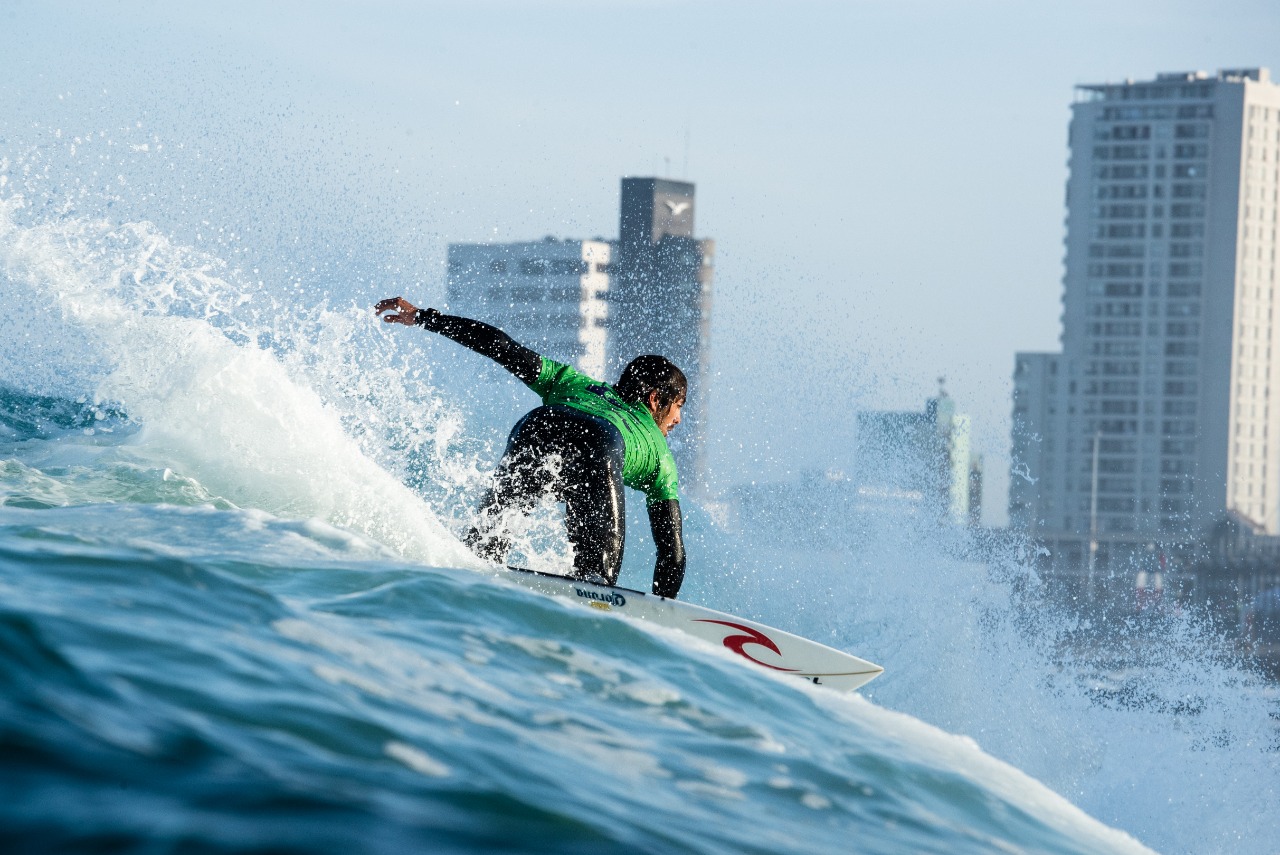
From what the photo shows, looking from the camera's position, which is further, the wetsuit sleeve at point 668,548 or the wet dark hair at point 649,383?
the wet dark hair at point 649,383

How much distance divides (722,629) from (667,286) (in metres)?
85.2

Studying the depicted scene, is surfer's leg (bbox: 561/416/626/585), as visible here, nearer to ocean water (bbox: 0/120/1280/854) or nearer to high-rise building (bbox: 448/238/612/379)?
ocean water (bbox: 0/120/1280/854)

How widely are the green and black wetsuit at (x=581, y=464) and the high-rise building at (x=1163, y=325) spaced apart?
89447 mm

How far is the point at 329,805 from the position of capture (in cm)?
295

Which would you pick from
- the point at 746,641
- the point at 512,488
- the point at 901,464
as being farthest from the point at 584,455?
the point at 901,464

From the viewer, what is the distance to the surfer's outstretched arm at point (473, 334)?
6605mm

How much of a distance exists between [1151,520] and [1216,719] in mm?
77714

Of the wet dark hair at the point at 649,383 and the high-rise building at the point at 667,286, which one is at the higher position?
the high-rise building at the point at 667,286

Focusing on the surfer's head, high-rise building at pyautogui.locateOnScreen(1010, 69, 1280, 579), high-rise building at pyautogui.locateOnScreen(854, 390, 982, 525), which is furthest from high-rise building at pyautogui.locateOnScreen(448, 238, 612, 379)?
the surfer's head

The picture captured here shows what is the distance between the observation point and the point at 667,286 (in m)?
90.9

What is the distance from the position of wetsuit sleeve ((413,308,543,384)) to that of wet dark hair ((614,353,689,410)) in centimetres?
46

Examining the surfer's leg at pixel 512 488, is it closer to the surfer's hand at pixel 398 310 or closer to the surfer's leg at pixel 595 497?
the surfer's leg at pixel 595 497

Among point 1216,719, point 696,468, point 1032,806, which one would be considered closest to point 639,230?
point 696,468

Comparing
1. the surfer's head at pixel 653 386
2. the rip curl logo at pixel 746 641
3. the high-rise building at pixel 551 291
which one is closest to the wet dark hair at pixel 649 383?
the surfer's head at pixel 653 386
